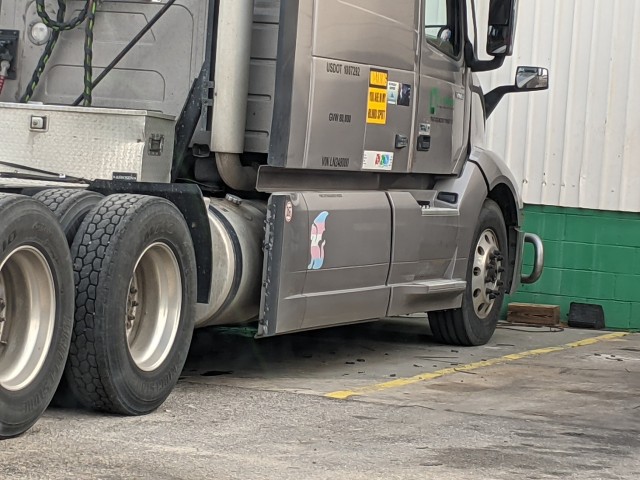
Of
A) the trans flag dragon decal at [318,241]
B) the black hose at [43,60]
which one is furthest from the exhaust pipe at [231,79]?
the black hose at [43,60]

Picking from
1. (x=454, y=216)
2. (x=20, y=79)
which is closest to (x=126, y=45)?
(x=20, y=79)

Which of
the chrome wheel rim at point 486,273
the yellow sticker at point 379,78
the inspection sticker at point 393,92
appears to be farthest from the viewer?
the chrome wheel rim at point 486,273

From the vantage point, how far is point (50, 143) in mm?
7656

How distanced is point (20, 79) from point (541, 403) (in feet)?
12.3

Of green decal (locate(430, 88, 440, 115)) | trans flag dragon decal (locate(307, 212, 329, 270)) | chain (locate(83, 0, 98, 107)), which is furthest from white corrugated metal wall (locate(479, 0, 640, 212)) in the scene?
chain (locate(83, 0, 98, 107))

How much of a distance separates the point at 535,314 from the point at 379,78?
15.3ft

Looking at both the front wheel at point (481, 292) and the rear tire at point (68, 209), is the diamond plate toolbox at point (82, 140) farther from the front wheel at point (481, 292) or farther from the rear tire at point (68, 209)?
the front wheel at point (481, 292)

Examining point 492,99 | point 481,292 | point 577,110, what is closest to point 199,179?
point 481,292

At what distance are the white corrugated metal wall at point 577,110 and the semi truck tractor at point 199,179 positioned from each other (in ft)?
10.6

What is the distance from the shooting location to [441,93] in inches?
385

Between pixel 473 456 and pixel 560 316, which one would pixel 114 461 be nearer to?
pixel 473 456

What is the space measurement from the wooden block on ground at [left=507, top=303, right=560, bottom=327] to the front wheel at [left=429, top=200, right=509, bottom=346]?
6.11 ft

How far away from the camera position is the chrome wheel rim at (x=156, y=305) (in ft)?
23.2

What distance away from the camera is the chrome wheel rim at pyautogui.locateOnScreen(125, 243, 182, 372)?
7059mm
